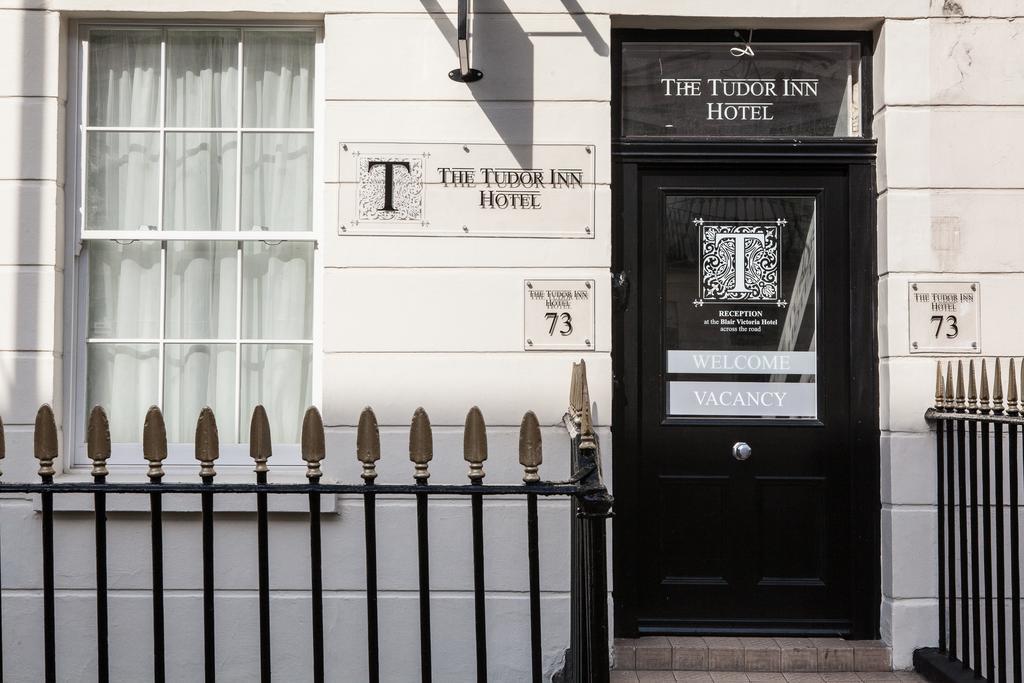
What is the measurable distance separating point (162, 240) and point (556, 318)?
1956 mm

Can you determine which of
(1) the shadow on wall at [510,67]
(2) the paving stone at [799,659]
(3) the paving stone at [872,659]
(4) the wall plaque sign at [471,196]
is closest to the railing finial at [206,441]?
(4) the wall plaque sign at [471,196]

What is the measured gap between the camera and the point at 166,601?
→ 13.8 ft

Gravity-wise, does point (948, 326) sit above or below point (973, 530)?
above

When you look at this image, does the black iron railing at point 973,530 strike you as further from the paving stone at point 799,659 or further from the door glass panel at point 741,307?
the door glass panel at point 741,307

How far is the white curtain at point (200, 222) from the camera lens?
4.46m

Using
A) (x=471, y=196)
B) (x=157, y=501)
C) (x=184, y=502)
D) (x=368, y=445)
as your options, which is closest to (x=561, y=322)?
(x=471, y=196)

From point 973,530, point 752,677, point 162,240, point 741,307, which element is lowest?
point 752,677

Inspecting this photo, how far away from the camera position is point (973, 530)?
3893mm

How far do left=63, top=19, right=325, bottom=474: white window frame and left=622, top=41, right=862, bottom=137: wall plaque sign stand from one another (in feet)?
5.28

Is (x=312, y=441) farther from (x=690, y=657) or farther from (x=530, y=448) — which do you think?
(x=690, y=657)

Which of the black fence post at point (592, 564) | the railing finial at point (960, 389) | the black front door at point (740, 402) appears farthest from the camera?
the black front door at point (740, 402)

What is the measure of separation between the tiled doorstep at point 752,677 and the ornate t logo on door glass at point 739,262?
1.76 metres

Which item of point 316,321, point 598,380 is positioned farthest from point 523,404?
point 316,321

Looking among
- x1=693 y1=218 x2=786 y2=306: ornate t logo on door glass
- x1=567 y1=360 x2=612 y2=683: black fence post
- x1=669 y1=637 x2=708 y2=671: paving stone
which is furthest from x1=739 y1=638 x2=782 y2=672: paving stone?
x1=567 y1=360 x2=612 y2=683: black fence post
